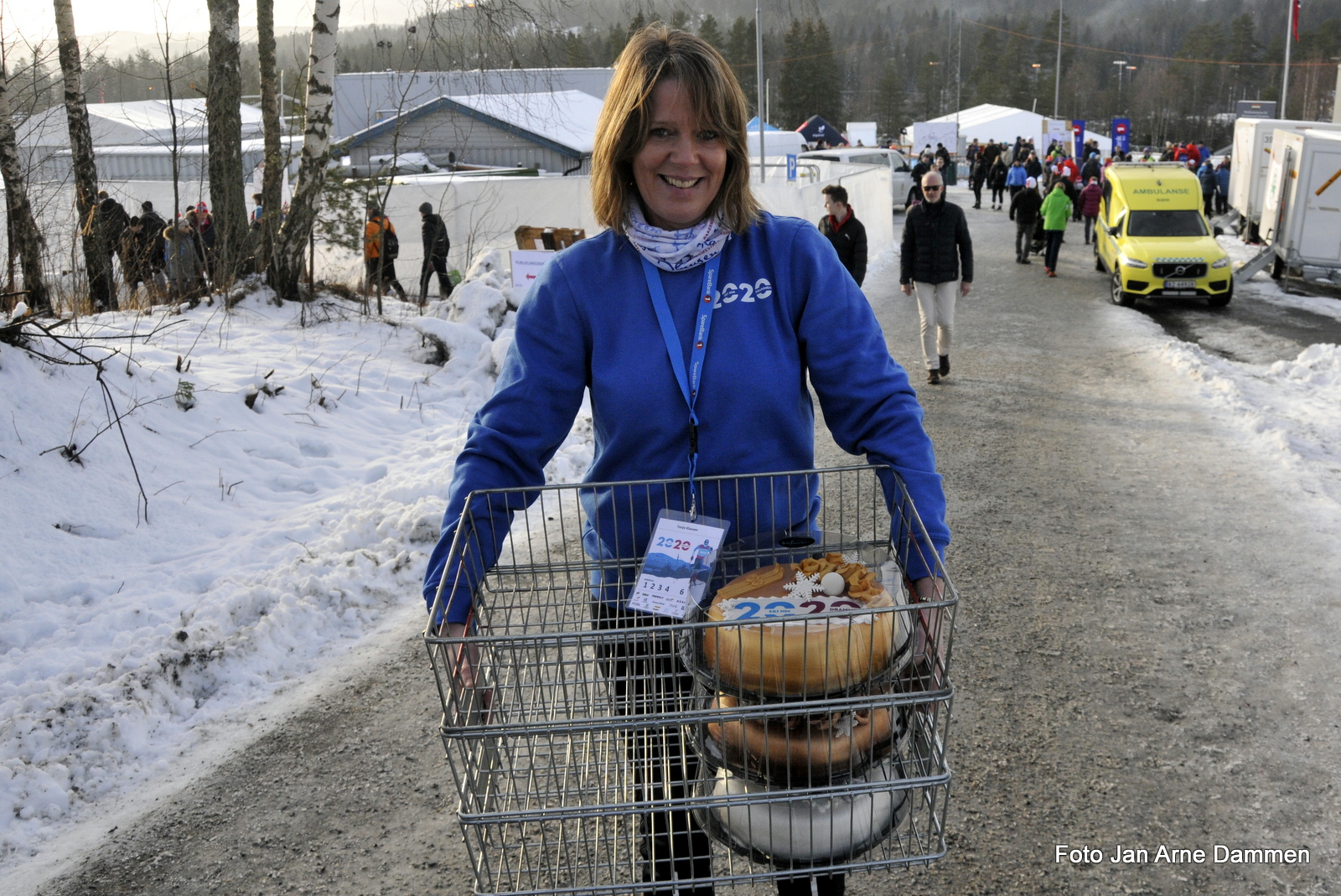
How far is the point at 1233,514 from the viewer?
6469 mm

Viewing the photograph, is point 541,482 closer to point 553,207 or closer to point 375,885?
point 375,885

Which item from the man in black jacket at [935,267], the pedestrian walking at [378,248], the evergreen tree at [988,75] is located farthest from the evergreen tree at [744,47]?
the man in black jacket at [935,267]

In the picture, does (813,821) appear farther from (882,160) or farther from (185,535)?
(882,160)

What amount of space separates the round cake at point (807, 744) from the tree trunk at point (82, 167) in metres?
11.2

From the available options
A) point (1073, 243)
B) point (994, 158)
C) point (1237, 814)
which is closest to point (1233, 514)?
point (1237, 814)

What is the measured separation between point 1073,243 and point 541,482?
24.9m

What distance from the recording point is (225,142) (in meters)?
11.9

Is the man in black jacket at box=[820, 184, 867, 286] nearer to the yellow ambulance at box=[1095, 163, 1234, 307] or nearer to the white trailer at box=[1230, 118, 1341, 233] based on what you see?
the yellow ambulance at box=[1095, 163, 1234, 307]

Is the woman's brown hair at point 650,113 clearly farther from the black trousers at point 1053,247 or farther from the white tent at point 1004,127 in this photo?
the white tent at point 1004,127

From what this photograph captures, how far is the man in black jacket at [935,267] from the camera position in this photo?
33.7ft

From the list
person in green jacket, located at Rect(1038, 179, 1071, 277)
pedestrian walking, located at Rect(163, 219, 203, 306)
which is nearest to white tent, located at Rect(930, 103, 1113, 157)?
person in green jacket, located at Rect(1038, 179, 1071, 277)

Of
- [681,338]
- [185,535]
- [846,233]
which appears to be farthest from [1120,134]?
[681,338]

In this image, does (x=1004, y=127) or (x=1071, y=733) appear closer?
(x=1071, y=733)

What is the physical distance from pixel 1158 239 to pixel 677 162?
54.4 feet
